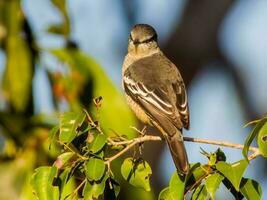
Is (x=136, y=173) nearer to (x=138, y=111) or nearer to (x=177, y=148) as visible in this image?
(x=177, y=148)

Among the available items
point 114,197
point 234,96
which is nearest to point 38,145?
point 114,197

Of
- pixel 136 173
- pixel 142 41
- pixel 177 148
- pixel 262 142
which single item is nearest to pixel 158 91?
pixel 177 148

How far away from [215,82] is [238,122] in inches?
45.1

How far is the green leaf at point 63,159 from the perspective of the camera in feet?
14.7

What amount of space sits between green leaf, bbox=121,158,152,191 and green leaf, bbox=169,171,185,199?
0.30m

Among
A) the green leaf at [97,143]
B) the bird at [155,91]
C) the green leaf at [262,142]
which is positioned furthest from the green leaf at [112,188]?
the green leaf at [262,142]

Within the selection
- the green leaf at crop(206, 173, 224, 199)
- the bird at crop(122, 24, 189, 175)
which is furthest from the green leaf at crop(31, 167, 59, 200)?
the bird at crop(122, 24, 189, 175)

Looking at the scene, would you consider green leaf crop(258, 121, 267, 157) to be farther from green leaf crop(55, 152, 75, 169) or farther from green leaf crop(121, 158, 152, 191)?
green leaf crop(55, 152, 75, 169)

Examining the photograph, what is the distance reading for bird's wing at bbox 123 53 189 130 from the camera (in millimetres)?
6383

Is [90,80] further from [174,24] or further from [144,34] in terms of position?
[174,24]

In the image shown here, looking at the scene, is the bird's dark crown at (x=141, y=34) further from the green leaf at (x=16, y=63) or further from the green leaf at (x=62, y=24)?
the green leaf at (x=16, y=63)

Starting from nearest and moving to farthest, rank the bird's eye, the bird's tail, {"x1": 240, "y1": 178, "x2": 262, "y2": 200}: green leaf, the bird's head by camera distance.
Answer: {"x1": 240, "y1": 178, "x2": 262, "y2": 200}: green leaf
the bird's tail
the bird's head
the bird's eye

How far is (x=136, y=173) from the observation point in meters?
4.75

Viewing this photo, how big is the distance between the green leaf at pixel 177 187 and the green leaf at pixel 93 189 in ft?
1.25
